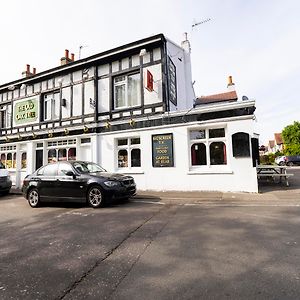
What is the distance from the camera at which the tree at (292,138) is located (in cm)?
4033

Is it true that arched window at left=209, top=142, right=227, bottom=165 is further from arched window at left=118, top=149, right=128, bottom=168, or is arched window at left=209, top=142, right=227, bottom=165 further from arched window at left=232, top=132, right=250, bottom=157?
arched window at left=118, top=149, right=128, bottom=168

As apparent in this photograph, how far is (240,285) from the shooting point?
296 cm

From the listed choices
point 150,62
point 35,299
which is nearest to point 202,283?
point 35,299

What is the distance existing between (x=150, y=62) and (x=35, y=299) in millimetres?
11709

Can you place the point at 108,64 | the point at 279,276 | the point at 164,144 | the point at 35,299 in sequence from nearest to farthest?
1. the point at 35,299
2. the point at 279,276
3. the point at 164,144
4. the point at 108,64

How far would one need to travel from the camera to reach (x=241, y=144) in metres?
10.3

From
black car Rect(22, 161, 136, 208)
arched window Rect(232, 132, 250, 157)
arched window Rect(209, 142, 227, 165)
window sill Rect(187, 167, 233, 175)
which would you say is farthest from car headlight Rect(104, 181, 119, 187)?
arched window Rect(232, 132, 250, 157)

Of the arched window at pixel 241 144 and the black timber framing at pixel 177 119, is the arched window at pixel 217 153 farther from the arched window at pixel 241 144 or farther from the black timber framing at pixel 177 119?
the black timber framing at pixel 177 119

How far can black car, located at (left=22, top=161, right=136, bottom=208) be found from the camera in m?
8.14

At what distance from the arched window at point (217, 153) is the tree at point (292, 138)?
3521 cm

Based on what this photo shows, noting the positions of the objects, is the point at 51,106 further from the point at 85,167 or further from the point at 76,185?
the point at 76,185

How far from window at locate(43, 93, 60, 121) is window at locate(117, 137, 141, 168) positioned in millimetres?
5124

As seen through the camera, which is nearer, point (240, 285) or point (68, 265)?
point (240, 285)

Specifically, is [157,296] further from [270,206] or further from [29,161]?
[29,161]
